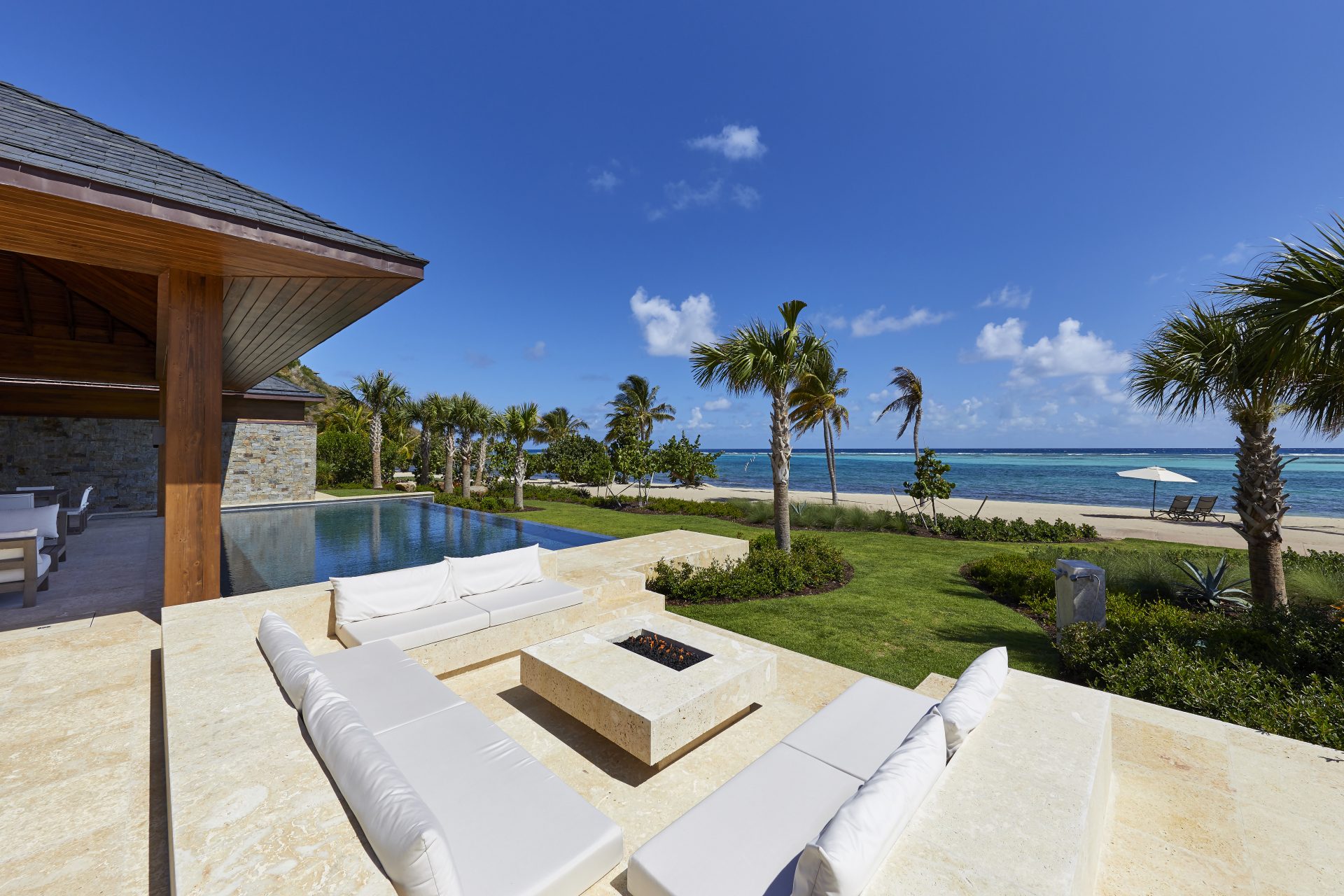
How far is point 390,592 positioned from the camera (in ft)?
16.1

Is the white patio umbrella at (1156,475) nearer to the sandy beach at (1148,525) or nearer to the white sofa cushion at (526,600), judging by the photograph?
the sandy beach at (1148,525)

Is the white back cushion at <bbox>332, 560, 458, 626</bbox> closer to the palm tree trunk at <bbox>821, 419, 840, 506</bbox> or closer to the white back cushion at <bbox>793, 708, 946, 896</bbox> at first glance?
the white back cushion at <bbox>793, 708, 946, 896</bbox>

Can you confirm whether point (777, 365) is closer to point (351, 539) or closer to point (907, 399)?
point (351, 539)

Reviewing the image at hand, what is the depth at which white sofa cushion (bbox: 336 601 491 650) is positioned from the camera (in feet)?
14.3

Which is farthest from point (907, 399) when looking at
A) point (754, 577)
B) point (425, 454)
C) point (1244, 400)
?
point (425, 454)

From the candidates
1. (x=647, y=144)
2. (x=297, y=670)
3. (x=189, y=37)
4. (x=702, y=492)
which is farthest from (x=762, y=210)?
(x=297, y=670)

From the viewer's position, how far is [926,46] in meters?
11.5

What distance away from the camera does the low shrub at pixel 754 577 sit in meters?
7.66

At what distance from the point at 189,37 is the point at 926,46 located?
1635 centimetres

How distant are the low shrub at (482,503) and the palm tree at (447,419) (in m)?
2.38

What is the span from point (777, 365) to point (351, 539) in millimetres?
11373

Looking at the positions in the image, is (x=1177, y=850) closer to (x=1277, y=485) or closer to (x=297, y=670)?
(x=297, y=670)

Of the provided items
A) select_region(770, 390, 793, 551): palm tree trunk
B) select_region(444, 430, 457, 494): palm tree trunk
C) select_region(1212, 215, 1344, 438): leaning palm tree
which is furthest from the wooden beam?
select_region(1212, 215, 1344, 438): leaning palm tree

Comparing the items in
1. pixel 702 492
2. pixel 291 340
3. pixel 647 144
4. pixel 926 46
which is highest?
pixel 647 144
